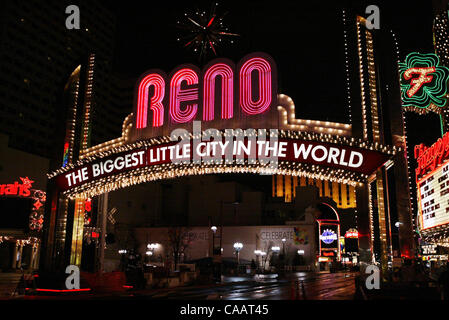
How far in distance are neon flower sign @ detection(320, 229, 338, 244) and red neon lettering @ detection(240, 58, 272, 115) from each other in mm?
A: 51540

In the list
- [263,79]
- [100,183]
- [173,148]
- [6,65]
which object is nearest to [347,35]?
[263,79]

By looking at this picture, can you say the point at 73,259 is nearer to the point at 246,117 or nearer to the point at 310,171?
the point at 246,117

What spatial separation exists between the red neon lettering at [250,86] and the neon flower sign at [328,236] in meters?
51.5

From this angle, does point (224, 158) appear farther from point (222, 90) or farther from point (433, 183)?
point (433, 183)

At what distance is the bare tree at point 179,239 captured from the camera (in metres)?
65.6

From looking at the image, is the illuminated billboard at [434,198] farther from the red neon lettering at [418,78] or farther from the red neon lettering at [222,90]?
the red neon lettering at [222,90]

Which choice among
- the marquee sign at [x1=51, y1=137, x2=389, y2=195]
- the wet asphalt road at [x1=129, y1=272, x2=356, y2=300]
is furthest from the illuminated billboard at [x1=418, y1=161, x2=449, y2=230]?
the marquee sign at [x1=51, y1=137, x2=389, y2=195]

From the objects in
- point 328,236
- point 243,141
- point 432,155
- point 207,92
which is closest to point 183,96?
point 207,92

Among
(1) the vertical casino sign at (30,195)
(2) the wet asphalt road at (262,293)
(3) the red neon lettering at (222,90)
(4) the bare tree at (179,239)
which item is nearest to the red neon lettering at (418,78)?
(3) the red neon lettering at (222,90)

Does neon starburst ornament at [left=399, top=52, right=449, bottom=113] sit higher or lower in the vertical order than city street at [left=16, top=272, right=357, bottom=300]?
higher

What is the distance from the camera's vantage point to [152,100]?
778 inches

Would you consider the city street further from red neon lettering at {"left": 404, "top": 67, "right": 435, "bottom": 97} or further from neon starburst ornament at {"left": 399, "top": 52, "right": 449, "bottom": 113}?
red neon lettering at {"left": 404, "top": 67, "right": 435, "bottom": 97}

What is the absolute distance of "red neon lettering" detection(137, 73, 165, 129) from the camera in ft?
63.9
